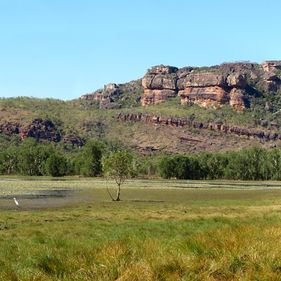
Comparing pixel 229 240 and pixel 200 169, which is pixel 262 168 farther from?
pixel 229 240

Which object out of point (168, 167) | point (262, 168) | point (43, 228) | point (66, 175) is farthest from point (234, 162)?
point (43, 228)

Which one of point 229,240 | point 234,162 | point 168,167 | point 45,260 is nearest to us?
point 45,260

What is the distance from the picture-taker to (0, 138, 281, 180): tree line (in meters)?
158

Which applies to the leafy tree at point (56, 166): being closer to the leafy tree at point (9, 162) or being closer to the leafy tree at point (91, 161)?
the leafy tree at point (91, 161)

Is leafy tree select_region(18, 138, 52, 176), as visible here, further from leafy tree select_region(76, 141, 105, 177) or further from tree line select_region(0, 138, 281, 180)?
leafy tree select_region(76, 141, 105, 177)

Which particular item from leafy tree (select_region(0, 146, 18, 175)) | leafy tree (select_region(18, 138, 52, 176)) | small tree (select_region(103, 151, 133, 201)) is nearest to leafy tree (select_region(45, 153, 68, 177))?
leafy tree (select_region(18, 138, 52, 176))

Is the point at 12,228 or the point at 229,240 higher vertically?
the point at 229,240

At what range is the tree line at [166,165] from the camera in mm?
158000

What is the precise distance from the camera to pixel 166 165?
156 meters

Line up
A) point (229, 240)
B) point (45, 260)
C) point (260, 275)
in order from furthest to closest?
point (229, 240)
point (45, 260)
point (260, 275)

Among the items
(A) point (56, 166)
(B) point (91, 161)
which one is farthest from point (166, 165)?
(A) point (56, 166)

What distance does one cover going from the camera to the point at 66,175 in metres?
168

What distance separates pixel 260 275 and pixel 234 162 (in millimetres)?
161474

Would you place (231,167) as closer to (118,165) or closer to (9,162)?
(9,162)
